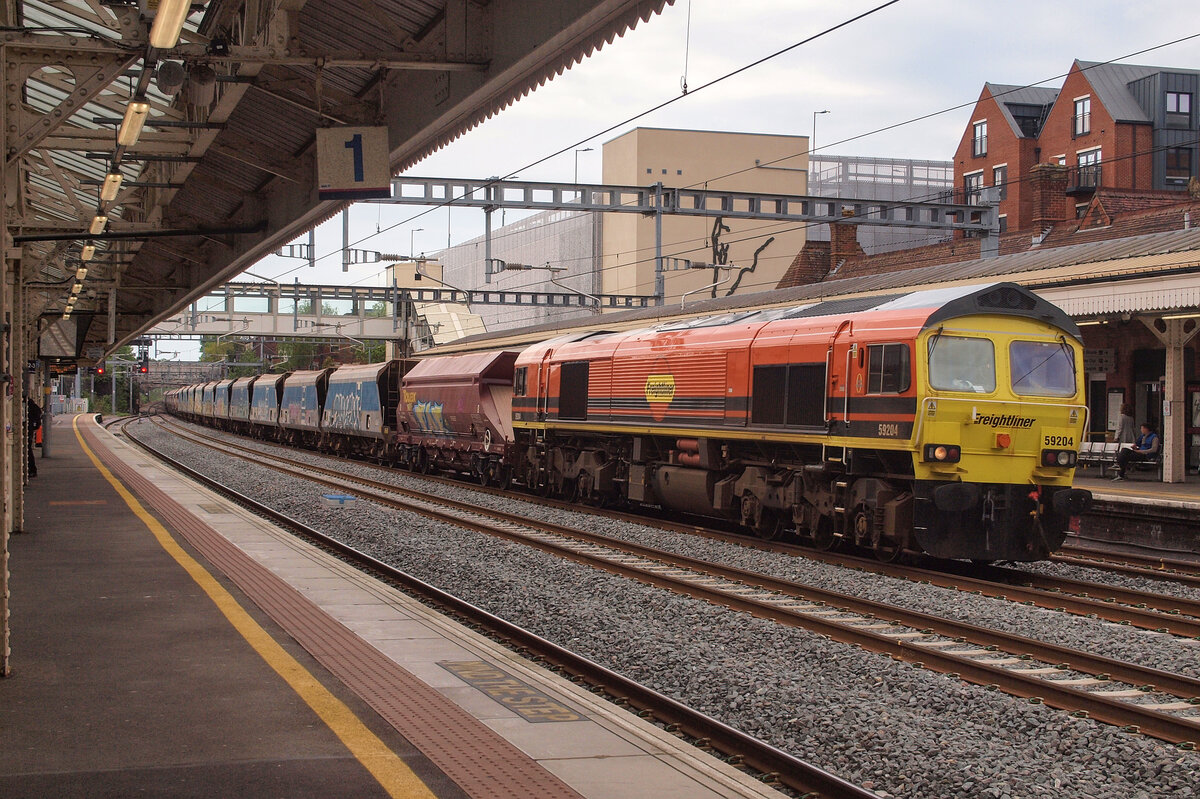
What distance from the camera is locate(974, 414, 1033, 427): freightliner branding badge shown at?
13.1m

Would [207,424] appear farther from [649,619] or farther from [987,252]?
[649,619]

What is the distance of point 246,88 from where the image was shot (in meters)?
11.4

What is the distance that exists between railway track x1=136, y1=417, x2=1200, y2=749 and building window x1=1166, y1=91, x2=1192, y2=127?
57.5m

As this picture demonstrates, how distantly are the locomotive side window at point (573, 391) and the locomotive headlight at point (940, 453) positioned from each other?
29.8 ft

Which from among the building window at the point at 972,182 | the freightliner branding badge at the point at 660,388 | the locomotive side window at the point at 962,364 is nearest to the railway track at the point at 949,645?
the locomotive side window at the point at 962,364

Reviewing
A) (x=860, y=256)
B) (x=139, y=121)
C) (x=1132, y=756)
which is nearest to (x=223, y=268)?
(x=139, y=121)

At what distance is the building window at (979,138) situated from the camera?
2608 inches

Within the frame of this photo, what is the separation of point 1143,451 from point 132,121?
19.0 m

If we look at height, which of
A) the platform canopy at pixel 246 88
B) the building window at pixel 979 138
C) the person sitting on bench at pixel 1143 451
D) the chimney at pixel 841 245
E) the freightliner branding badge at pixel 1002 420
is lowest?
the person sitting on bench at pixel 1143 451

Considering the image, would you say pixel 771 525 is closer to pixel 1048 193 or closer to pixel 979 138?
pixel 1048 193

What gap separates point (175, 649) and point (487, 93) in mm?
5506

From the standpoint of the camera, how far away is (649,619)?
10.6 m

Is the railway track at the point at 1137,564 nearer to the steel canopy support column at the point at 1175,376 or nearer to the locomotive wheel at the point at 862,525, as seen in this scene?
the locomotive wheel at the point at 862,525

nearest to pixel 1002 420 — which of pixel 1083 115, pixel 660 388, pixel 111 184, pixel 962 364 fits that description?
pixel 962 364
